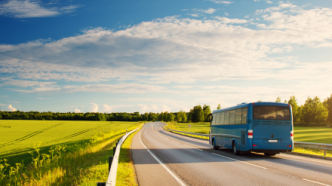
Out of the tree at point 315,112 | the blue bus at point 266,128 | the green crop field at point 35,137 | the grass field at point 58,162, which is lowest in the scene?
the green crop field at point 35,137

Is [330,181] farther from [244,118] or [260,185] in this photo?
[244,118]

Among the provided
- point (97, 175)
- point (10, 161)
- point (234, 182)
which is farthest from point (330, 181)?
point (10, 161)

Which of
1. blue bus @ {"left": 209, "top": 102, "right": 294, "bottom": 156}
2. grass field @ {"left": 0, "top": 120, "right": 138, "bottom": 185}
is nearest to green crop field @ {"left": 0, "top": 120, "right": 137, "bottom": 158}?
grass field @ {"left": 0, "top": 120, "right": 138, "bottom": 185}

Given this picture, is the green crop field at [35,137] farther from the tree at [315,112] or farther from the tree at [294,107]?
the tree at [294,107]

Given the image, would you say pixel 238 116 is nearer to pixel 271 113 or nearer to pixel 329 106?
pixel 271 113

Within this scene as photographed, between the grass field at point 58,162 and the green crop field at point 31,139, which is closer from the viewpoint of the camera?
the grass field at point 58,162

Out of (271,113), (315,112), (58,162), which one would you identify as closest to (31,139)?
(58,162)

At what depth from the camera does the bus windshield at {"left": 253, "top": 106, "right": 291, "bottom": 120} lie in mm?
13953

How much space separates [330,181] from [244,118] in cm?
→ 696

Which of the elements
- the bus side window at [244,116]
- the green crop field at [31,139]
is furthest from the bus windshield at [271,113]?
the green crop field at [31,139]

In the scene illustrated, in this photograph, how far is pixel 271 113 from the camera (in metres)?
14.0

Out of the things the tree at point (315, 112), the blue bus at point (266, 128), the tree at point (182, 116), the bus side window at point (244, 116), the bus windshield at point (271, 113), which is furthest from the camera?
the tree at point (182, 116)

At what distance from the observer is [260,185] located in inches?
285

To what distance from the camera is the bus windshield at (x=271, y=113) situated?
1395cm
